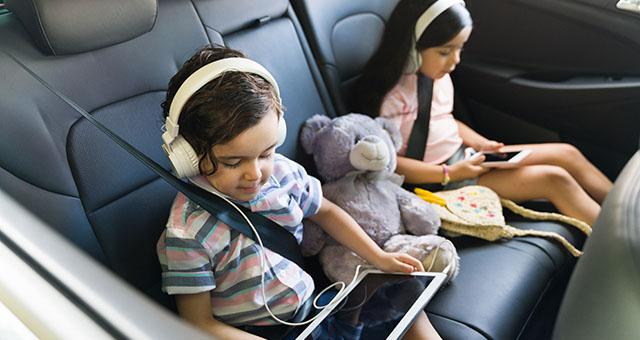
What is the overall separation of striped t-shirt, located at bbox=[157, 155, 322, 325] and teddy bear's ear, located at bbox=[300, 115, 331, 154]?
244mm

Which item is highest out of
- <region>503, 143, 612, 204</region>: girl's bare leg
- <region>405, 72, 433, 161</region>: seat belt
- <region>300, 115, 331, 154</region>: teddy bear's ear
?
<region>300, 115, 331, 154</region>: teddy bear's ear

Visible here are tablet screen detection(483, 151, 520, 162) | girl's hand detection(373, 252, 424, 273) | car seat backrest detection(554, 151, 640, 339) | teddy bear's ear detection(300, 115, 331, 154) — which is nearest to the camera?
car seat backrest detection(554, 151, 640, 339)

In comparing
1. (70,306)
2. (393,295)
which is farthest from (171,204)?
(70,306)

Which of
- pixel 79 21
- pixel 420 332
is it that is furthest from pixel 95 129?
pixel 420 332

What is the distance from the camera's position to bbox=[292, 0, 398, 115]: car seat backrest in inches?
65.1

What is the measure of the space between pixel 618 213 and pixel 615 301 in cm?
17

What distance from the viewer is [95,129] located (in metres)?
1.12

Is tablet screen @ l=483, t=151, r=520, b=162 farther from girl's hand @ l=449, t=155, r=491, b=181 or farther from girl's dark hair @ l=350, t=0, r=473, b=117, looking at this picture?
girl's dark hair @ l=350, t=0, r=473, b=117

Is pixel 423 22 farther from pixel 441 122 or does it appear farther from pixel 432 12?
pixel 441 122

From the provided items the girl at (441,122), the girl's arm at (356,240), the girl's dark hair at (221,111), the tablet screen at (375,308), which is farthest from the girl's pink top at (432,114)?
the girl's dark hair at (221,111)

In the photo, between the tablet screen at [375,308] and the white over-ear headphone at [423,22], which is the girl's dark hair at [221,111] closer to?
the tablet screen at [375,308]

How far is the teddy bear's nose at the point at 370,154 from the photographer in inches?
55.1

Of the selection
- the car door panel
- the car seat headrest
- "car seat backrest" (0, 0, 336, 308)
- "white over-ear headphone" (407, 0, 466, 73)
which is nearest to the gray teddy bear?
"white over-ear headphone" (407, 0, 466, 73)

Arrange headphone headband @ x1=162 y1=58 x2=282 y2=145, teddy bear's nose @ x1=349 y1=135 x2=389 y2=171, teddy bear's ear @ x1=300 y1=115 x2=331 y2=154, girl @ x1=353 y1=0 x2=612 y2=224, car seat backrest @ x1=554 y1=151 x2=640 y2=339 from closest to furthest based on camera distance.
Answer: car seat backrest @ x1=554 y1=151 x2=640 y2=339
headphone headband @ x1=162 y1=58 x2=282 y2=145
teddy bear's nose @ x1=349 y1=135 x2=389 y2=171
teddy bear's ear @ x1=300 y1=115 x2=331 y2=154
girl @ x1=353 y1=0 x2=612 y2=224
